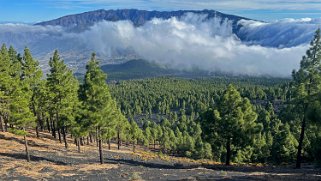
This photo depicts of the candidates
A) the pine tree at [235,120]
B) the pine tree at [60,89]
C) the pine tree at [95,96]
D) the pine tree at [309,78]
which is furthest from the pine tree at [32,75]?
the pine tree at [309,78]

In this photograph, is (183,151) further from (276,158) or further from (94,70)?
(94,70)

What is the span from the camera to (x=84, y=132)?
40.9m

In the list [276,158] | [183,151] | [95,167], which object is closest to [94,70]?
[95,167]

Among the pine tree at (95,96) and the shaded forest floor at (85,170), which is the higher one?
the pine tree at (95,96)

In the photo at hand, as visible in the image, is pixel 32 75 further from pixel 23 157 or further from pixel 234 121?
pixel 234 121

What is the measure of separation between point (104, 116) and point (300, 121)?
22.3 meters

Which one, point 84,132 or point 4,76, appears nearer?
point 84,132

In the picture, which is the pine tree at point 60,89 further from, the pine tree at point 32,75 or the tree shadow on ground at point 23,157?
the tree shadow on ground at point 23,157

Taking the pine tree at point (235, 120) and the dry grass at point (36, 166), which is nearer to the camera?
the dry grass at point (36, 166)

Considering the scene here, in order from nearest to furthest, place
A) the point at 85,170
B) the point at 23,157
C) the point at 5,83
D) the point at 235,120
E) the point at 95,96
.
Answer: the point at 85,170 → the point at 95,96 → the point at 23,157 → the point at 235,120 → the point at 5,83

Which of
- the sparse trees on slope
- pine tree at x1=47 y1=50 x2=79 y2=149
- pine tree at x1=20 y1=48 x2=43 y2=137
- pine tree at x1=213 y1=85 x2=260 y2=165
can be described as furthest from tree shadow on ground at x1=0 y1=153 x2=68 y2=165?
pine tree at x1=213 y1=85 x2=260 y2=165

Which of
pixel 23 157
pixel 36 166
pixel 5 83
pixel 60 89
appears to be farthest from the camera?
pixel 60 89

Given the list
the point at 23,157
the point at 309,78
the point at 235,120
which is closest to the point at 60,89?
the point at 23,157

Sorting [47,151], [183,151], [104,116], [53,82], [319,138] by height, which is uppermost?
[53,82]
